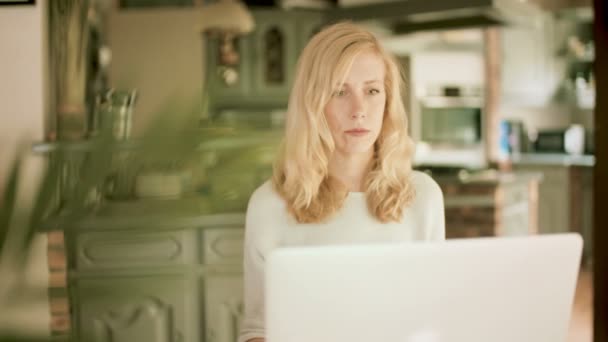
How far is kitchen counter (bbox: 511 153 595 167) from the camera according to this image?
17.6 ft

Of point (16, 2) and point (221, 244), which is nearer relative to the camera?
point (16, 2)

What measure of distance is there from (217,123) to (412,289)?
1.14ft

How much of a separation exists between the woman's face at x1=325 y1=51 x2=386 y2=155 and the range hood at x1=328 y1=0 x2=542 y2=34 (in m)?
2.00

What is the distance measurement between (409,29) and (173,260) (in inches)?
85.0

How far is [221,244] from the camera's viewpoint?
94.9 inches

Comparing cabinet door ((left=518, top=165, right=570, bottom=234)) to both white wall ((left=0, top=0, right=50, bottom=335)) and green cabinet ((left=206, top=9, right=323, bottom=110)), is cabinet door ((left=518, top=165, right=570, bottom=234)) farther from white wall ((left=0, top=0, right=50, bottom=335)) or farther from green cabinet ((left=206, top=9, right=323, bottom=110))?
white wall ((left=0, top=0, right=50, bottom=335))

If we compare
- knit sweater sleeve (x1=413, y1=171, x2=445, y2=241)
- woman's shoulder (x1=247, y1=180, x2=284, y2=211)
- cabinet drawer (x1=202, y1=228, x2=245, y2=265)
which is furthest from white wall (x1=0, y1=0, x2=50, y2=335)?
knit sweater sleeve (x1=413, y1=171, x2=445, y2=241)

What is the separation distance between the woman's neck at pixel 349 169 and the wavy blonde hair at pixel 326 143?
2 cm

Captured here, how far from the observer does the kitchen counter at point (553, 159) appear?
5.38 m

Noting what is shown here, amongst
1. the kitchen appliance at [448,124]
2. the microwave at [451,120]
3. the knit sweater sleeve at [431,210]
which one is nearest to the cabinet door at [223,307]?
the knit sweater sleeve at [431,210]

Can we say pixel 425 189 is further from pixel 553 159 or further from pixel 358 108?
pixel 553 159

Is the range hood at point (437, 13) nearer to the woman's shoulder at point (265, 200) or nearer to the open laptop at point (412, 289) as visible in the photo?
the woman's shoulder at point (265, 200)

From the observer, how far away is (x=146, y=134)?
441 mm

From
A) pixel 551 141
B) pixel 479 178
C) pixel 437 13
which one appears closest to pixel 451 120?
pixel 551 141
